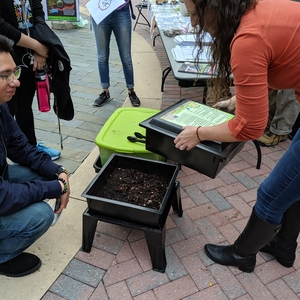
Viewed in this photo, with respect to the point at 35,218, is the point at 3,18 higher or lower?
higher

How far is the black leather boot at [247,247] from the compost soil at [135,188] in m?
0.50

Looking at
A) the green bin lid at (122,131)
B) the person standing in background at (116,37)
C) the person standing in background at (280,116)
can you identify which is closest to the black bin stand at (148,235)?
the green bin lid at (122,131)

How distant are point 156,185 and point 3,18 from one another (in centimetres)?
154

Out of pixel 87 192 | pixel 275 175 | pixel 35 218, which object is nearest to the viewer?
pixel 275 175

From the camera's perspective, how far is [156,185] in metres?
2.06

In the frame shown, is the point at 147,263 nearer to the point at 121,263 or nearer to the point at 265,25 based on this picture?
the point at 121,263

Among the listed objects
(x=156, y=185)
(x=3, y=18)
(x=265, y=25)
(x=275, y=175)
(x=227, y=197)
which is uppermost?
(x=265, y=25)

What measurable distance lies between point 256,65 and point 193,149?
61 centimetres

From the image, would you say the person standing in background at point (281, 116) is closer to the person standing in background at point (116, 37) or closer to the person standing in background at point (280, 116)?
the person standing in background at point (280, 116)

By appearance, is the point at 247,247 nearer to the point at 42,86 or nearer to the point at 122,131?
the point at 122,131

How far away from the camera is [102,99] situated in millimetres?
3975

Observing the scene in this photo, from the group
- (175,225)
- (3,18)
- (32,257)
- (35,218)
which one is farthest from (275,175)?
(3,18)

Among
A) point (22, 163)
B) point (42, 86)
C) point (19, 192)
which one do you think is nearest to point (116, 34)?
point (42, 86)

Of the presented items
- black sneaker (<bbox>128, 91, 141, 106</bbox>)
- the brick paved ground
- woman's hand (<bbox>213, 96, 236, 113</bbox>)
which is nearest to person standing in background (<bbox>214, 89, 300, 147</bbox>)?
the brick paved ground
